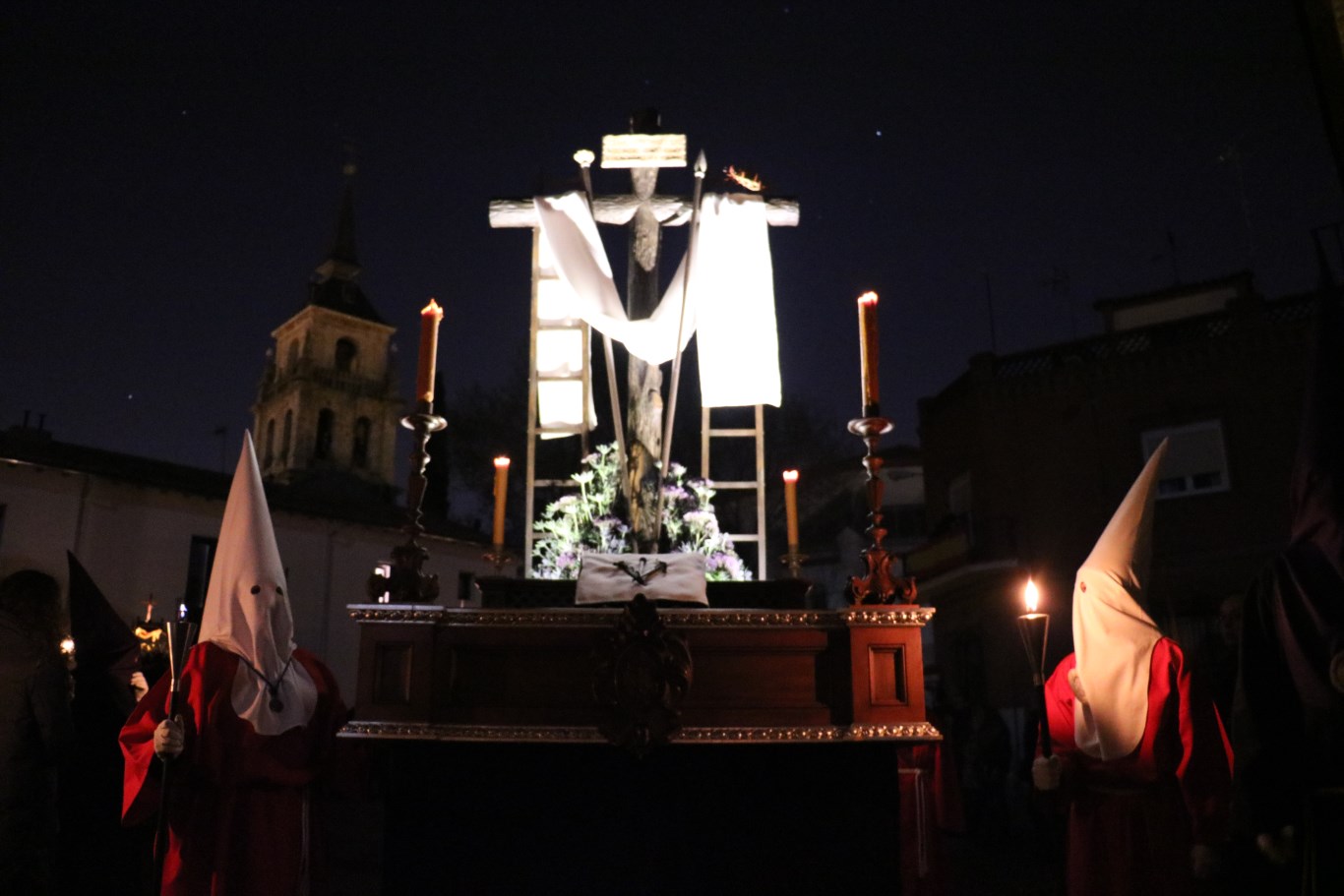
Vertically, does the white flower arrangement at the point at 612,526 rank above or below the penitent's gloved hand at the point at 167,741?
above

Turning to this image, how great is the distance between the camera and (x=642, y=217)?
21.7ft

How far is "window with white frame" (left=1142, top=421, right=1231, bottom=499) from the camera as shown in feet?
59.0

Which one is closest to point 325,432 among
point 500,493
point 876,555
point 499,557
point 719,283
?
point 719,283

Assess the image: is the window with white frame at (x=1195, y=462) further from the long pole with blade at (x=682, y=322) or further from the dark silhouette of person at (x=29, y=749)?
the dark silhouette of person at (x=29, y=749)

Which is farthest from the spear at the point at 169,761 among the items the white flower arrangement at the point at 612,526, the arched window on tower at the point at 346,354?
the arched window on tower at the point at 346,354

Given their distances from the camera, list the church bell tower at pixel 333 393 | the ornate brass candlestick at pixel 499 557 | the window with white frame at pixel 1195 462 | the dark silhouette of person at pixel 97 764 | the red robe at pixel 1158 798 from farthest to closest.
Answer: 1. the church bell tower at pixel 333 393
2. the window with white frame at pixel 1195 462
3. the dark silhouette of person at pixel 97 764
4. the ornate brass candlestick at pixel 499 557
5. the red robe at pixel 1158 798

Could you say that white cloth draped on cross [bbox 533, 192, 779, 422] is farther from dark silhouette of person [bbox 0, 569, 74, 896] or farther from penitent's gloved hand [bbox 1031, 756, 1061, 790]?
dark silhouette of person [bbox 0, 569, 74, 896]

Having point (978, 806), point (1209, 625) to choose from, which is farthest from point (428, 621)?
point (1209, 625)

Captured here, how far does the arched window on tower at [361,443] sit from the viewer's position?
162 ft

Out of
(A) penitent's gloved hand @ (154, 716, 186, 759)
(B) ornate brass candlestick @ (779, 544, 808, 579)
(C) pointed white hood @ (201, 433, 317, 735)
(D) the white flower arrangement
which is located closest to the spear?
(A) penitent's gloved hand @ (154, 716, 186, 759)

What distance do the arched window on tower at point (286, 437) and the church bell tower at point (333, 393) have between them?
0.06 metres

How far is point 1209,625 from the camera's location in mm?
17125

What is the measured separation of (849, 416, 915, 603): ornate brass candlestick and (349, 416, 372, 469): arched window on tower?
47.7 meters

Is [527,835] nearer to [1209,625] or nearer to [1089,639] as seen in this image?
[1089,639]
